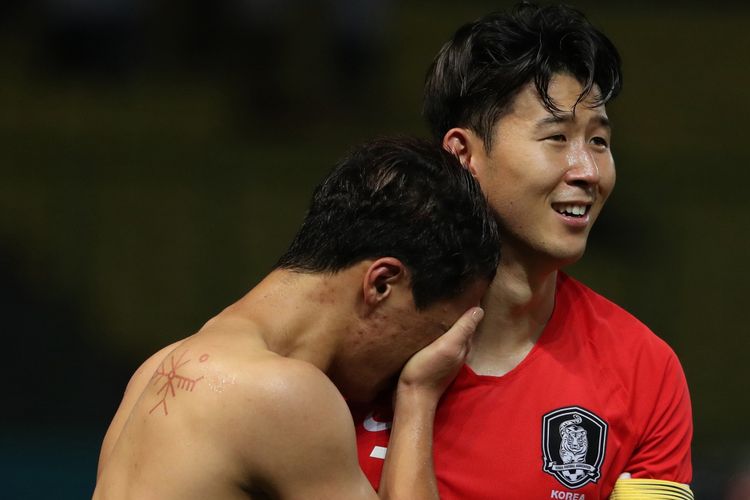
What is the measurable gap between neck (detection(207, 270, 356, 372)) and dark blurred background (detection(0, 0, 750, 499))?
4630 mm

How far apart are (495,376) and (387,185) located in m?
0.64

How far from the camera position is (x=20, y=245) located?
27.5ft

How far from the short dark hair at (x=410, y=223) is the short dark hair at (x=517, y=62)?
0.69ft

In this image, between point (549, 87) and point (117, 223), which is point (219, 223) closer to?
point (117, 223)

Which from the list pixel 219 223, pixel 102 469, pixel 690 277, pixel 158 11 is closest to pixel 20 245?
pixel 219 223

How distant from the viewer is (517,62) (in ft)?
10.8

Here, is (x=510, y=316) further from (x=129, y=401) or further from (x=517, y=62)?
(x=129, y=401)

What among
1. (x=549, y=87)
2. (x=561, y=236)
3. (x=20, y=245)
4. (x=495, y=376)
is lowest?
(x=20, y=245)

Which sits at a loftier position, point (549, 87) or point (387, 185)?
point (549, 87)

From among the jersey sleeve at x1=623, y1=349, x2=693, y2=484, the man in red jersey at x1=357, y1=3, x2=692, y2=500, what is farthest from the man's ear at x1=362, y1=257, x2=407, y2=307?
the jersey sleeve at x1=623, y1=349, x2=693, y2=484

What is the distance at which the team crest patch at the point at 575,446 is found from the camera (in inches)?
129

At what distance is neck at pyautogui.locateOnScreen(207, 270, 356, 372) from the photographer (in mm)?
3070

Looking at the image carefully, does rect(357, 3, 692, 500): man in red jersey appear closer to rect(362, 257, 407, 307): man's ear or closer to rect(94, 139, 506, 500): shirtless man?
rect(94, 139, 506, 500): shirtless man

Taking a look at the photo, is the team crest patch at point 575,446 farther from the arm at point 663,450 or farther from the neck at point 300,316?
the neck at point 300,316
